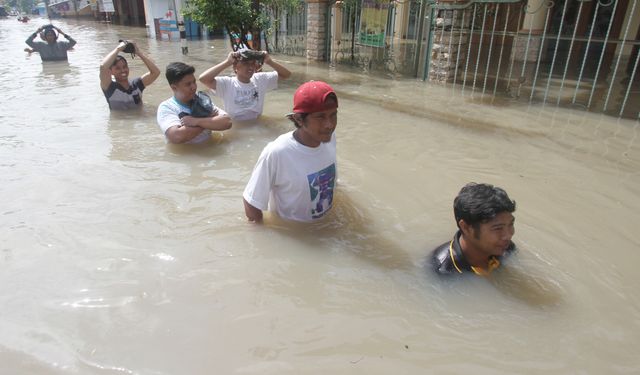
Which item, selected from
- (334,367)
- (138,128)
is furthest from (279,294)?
(138,128)

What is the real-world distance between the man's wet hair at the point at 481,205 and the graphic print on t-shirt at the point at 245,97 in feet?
12.5

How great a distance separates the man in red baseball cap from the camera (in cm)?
247

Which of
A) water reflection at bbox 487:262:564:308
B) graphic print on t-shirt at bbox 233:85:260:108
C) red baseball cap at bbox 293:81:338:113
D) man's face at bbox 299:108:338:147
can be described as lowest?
water reflection at bbox 487:262:564:308

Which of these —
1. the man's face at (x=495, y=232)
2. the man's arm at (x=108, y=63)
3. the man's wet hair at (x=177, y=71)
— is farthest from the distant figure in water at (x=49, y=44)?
the man's face at (x=495, y=232)

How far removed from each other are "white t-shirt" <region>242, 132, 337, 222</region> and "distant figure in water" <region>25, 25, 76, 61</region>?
10.5 meters

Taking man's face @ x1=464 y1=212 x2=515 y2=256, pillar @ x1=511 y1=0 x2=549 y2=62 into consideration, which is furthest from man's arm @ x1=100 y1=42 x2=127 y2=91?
pillar @ x1=511 y1=0 x2=549 y2=62

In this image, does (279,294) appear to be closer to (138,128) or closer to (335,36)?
(138,128)

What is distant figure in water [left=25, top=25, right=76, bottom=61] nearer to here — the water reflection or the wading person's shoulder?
the wading person's shoulder

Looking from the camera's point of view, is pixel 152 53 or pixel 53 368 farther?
pixel 152 53

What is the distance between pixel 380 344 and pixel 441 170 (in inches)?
108

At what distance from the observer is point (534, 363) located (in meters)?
2.09

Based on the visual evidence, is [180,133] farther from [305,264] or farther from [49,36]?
[49,36]

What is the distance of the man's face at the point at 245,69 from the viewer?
204 inches

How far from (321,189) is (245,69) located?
2.89m
